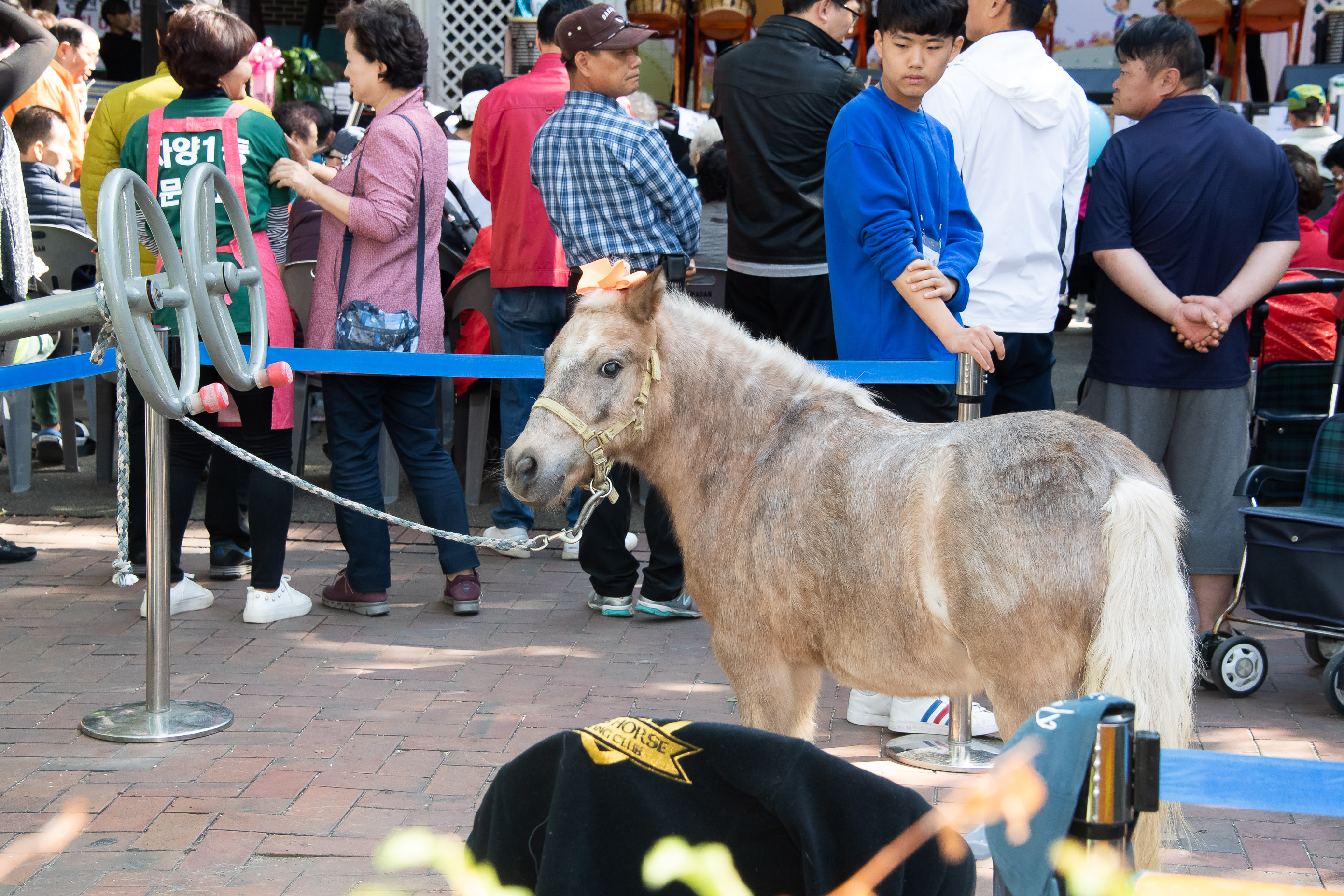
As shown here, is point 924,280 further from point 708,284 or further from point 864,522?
point 708,284

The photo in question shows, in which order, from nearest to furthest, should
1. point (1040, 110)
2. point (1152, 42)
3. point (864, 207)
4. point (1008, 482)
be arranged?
point (1008, 482) → point (864, 207) → point (1040, 110) → point (1152, 42)

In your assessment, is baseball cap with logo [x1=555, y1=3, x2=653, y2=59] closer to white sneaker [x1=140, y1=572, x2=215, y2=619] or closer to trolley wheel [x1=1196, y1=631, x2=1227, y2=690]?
white sneaker [x1=140, y1=572, x2=215, y2=619]

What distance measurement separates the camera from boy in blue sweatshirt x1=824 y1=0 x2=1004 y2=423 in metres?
3.75

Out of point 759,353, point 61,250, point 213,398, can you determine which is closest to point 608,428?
point 759,353

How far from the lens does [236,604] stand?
5.79 m

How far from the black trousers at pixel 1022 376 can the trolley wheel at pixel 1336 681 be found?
1.44 metres

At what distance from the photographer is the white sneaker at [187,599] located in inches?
222

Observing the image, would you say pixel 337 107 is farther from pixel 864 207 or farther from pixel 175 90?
pixel 864 207

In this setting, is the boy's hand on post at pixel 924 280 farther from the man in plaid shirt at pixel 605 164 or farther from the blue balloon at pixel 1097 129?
the blue balloon at pixel 1097 129

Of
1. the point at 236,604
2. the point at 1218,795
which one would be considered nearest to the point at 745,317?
the point at 236,604

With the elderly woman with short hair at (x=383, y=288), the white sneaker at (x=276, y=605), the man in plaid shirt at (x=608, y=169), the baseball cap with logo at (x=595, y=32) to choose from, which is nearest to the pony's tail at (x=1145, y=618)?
the man in plaid shirt at (x=608, y=169)

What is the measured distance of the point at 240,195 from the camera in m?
4.82

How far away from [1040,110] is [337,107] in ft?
35.4

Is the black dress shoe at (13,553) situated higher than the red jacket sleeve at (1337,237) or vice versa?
the red jacket sleeve at (1337,237)
